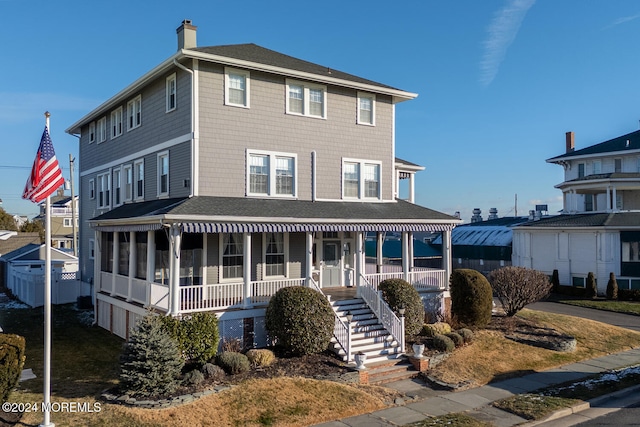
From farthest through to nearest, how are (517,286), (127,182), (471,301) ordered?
(127,182), (517,286), (471,301)

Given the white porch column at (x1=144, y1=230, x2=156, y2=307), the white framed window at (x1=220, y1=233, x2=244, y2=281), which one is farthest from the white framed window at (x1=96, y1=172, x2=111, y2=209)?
the white porch column at (x1=144, y1=230, x2=156, y2=307)

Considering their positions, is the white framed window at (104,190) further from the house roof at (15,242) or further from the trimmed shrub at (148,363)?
the house roof at (15,242)

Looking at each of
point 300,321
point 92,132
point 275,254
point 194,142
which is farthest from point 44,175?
point 92,132

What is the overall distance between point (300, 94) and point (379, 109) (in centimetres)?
407

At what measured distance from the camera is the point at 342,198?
70.5 ft

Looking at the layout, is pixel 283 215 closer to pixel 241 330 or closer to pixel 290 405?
pixel 241 330

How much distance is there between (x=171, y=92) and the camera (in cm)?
1938

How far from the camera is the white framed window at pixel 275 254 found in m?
20.0

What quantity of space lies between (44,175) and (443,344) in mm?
13041

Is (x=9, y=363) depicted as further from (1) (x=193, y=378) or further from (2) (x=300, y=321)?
(2) (x=300, y=321)

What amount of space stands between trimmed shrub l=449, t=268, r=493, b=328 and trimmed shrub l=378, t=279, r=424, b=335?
8.21ft

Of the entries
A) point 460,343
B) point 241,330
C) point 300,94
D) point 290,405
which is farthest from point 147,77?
point 460,343

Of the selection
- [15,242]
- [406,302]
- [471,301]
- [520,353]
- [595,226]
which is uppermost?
[595,226]

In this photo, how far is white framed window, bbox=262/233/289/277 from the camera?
65.6 ft
